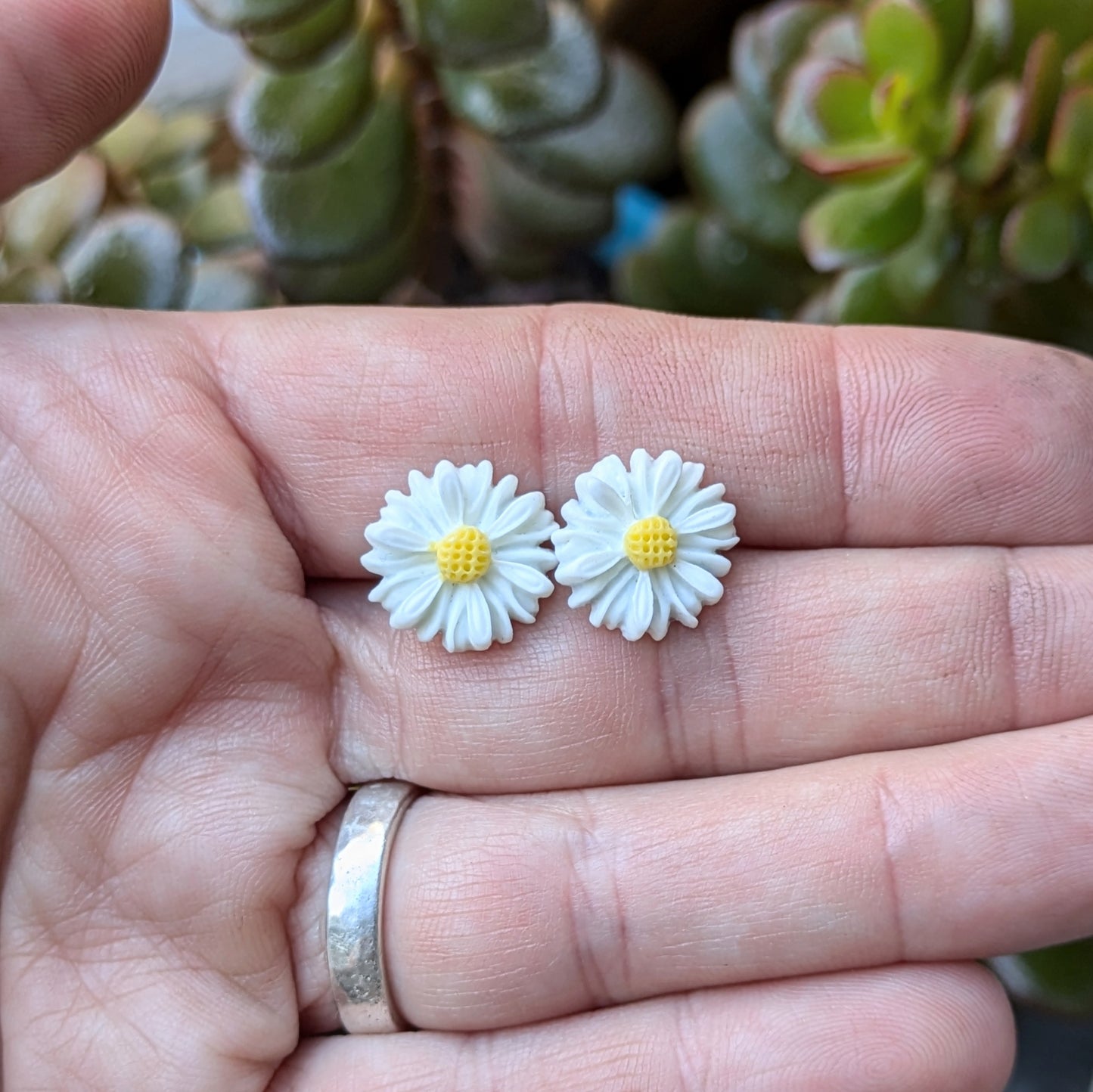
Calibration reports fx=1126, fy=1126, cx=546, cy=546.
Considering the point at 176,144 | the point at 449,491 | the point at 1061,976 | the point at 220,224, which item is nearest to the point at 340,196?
the point at 220,224

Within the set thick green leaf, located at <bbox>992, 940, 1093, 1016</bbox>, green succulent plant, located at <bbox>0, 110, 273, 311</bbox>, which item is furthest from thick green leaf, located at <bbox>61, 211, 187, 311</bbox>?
thick green leaf, located at <bbox>992, 940, 1093, 1016</bbox>

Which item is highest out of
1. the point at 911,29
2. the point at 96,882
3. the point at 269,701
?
the point at 911,29

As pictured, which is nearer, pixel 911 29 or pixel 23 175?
pixel 23 175

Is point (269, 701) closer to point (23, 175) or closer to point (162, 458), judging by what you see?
point (162, 458)

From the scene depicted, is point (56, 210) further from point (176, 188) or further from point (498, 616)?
point (498, 616)

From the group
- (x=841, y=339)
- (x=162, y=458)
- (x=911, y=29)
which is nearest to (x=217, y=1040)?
(x=162, y=458)

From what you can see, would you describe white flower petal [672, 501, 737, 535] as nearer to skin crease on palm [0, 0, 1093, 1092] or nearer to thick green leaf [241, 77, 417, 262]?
skin crease on palm [0, 0, 1093, 1092]
